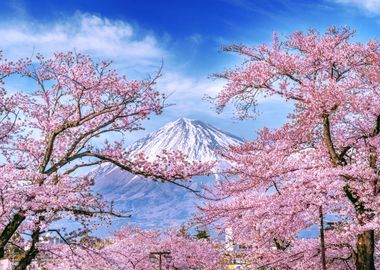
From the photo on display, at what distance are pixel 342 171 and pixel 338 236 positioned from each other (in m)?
1.97

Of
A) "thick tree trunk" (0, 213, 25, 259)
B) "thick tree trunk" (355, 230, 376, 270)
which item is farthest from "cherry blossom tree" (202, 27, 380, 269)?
"thick tree trunk" (0, 213, 25, 259)

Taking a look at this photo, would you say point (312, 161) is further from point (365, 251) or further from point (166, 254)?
point (166, 254)

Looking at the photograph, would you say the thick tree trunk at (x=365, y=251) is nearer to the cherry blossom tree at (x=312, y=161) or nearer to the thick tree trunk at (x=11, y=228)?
the cherry blossom tree at (x=312, y=161)

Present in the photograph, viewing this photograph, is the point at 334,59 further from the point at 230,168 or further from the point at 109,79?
the point at 109,79

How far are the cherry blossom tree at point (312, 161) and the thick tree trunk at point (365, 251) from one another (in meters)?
0.02

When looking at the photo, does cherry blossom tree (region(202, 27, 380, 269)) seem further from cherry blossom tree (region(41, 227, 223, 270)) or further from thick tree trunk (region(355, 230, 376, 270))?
cherry blossom tree (region(41, 227, 223, 270))

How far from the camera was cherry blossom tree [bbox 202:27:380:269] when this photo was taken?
11.2 metres

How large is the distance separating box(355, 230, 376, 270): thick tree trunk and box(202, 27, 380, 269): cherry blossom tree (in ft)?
0.08

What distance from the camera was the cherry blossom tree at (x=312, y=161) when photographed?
11.2m

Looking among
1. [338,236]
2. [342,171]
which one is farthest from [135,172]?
[338,236]

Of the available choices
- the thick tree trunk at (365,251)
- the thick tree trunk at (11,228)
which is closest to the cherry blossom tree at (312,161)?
the thick tree trunk at (365,251)

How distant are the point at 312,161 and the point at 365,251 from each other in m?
2.68

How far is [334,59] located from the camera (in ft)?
41.3

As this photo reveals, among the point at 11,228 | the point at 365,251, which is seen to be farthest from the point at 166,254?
the point at 11,228
